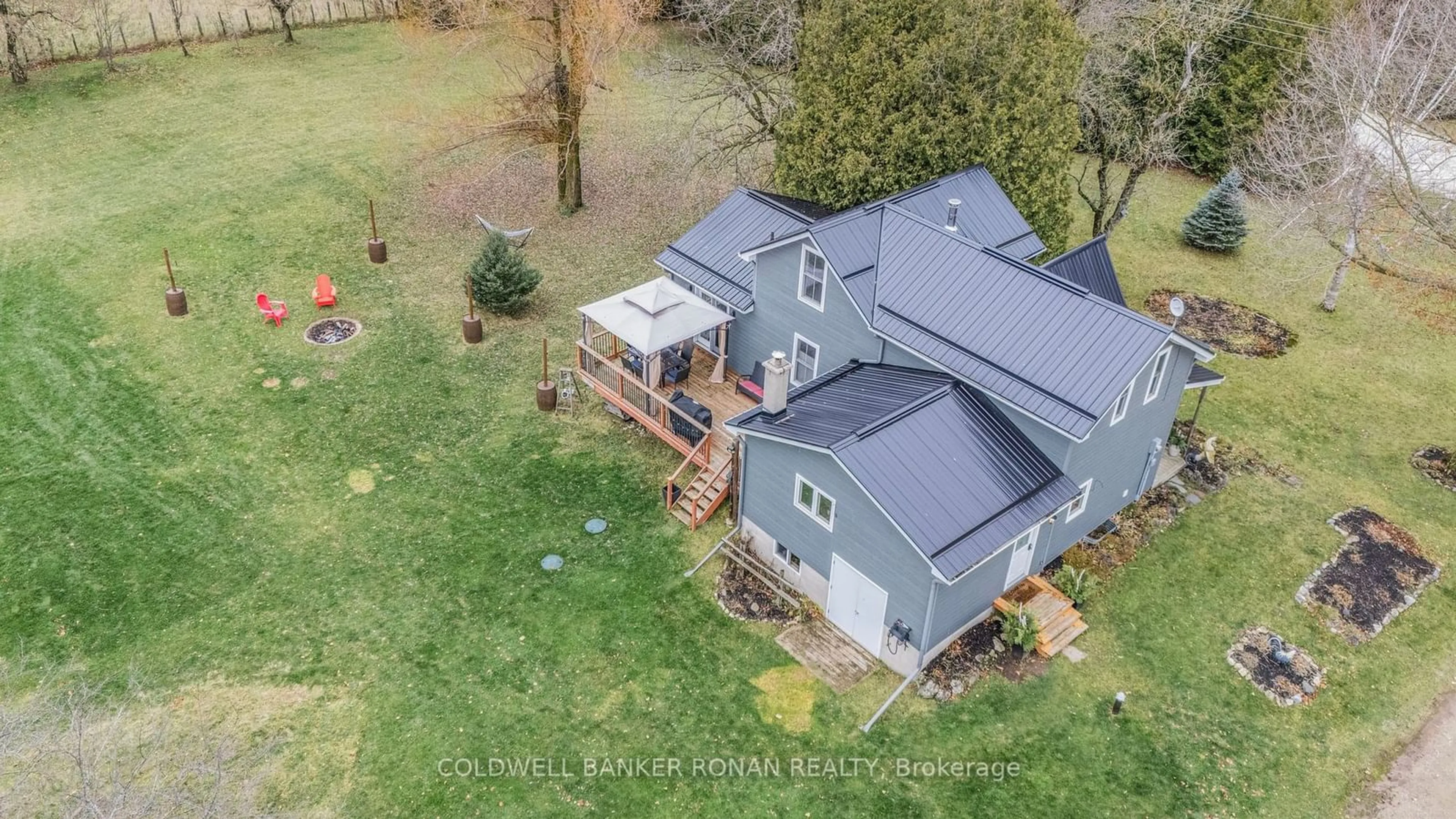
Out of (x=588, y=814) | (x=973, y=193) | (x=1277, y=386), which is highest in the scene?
(x=973, y=193)

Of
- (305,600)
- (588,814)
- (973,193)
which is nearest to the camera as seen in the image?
(588,814)

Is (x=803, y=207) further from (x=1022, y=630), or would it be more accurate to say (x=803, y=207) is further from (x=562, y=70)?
(x=1022, y=630)

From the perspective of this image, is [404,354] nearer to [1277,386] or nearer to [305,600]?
[305,600]

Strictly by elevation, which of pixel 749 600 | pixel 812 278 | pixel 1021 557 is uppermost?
pixel 812 278

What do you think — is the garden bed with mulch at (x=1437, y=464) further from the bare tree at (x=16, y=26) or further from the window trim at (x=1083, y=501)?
the bare tree at (x=16, y=26)

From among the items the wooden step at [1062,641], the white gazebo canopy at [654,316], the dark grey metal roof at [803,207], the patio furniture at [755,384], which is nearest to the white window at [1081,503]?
the wooden step at [1062,641]

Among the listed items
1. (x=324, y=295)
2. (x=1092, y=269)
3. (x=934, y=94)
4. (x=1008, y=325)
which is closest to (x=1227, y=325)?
(x=1092, y=269)

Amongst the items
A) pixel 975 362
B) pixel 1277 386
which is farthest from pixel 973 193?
pixel 1277 386
